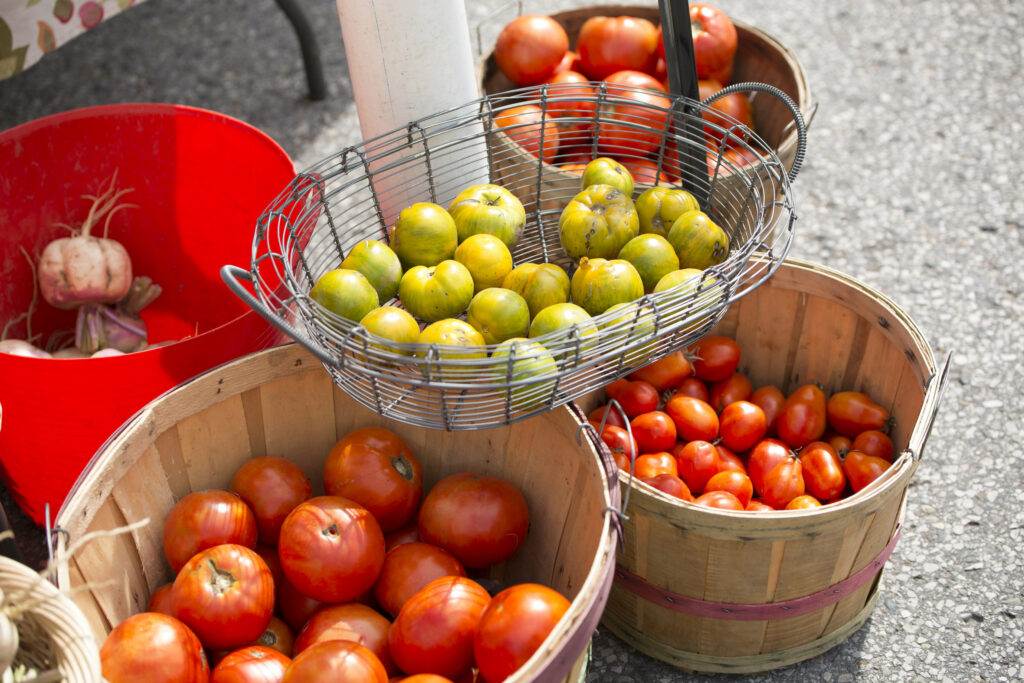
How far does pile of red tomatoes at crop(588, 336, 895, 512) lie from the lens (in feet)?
6.27

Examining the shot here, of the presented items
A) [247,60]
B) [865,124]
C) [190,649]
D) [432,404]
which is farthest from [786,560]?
Answer: [247,60]

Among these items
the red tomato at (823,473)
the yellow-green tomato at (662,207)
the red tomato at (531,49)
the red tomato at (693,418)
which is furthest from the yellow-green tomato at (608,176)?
the red tomato at (531,49)

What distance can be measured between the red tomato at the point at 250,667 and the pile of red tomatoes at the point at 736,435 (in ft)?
2.74

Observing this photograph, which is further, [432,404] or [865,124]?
[865,124]

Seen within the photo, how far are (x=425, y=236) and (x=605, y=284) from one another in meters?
0.39

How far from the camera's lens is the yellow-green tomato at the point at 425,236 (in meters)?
1.72

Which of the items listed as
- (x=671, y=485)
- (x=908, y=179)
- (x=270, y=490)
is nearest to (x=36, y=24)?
(x=270, y=490)

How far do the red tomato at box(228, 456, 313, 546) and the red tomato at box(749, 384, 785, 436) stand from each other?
3.82 ft

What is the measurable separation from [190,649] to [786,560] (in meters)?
1.13

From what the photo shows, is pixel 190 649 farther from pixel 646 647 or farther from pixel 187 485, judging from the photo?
pixel 646 647

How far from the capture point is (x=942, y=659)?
1.93 meters

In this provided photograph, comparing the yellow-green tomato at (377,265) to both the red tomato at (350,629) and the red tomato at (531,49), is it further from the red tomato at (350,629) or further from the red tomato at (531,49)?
the red tomato at (531,49)

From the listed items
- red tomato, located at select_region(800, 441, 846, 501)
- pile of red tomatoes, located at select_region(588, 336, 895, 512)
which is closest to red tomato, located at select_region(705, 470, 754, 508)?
pile of red tomatoes, located at select_region(588, 336, 895, 512)

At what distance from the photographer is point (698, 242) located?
1744 mm
